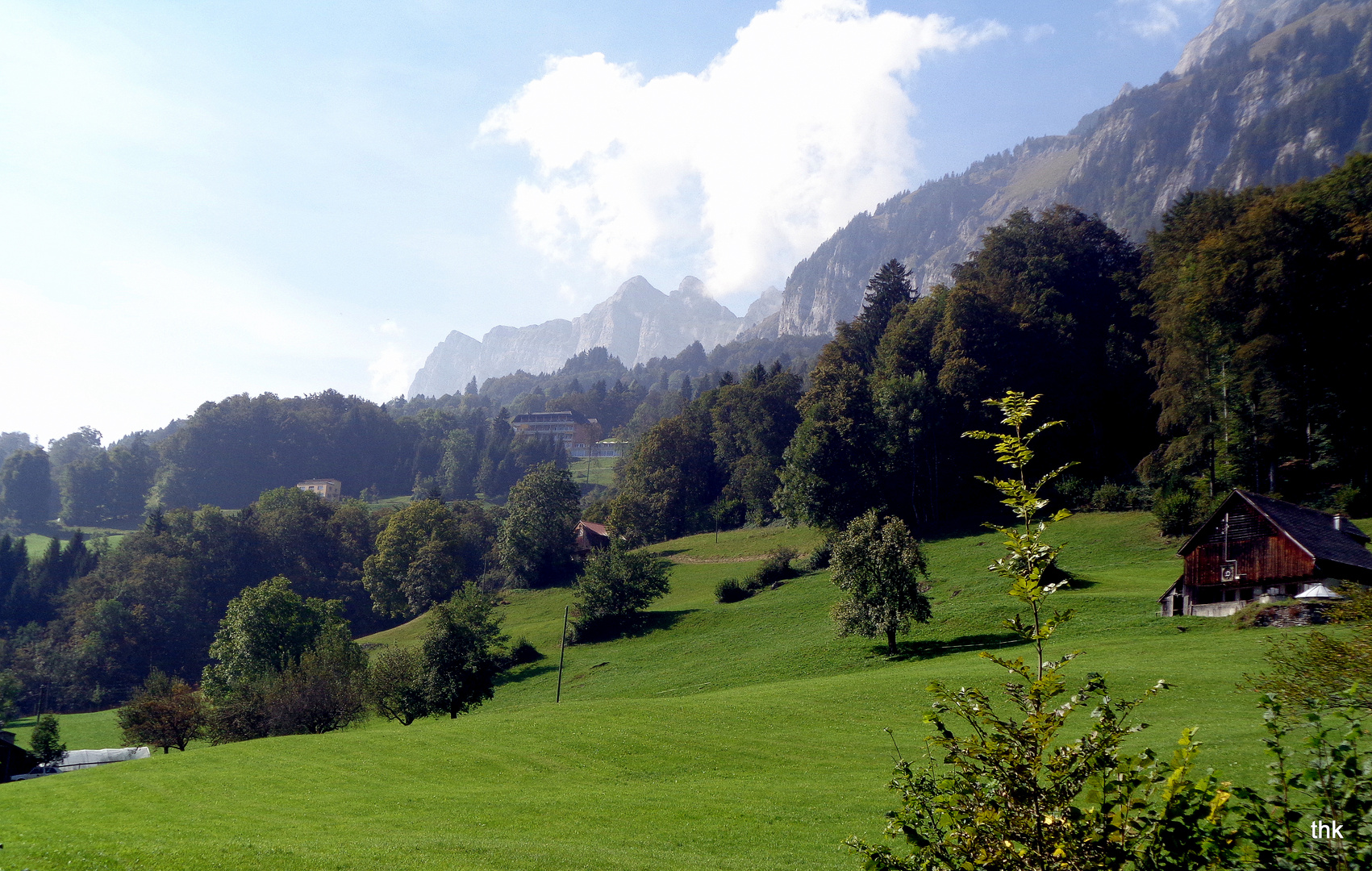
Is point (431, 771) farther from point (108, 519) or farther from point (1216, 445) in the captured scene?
point (108, 519)

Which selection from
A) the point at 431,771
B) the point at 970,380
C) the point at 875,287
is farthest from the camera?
the point at 875,287

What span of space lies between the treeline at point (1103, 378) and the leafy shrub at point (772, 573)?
16.3ft

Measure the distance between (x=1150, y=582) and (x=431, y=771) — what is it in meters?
38.7

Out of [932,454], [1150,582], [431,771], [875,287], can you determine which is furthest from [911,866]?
[875,287]

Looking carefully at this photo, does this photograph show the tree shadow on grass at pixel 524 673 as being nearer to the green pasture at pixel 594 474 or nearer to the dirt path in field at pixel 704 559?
the dirt path in field at pixel 704 559

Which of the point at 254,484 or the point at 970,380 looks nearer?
the point at 970,380

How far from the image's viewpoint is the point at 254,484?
7392 inches

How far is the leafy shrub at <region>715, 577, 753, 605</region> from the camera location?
65.6 metres

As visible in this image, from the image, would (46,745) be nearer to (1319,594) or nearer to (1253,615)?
(1253,615)

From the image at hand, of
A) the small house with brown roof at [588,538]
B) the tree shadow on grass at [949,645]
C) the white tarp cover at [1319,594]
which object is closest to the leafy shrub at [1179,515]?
the tree shadow on grass at [949,645]

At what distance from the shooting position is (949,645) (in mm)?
39719

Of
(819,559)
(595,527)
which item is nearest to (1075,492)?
(819,559)

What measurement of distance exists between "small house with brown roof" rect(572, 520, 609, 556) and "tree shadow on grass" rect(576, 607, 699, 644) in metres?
31.0

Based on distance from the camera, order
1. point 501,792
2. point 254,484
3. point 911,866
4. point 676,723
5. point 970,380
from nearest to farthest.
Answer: point 911,866 → point 501,792 → point 676,723 → point 970,380 → point 254,484
